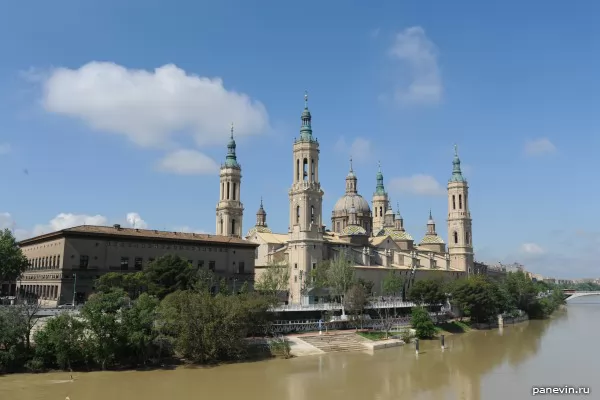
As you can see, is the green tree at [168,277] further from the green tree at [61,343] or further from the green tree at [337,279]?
the green tree at [337,279]

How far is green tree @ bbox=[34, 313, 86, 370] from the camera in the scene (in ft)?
104

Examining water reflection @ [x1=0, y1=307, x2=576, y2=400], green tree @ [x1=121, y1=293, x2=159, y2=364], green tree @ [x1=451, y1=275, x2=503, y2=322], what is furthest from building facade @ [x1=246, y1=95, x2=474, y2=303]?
green tree @ [x1=121, y1=293, x2=159, y2=364]

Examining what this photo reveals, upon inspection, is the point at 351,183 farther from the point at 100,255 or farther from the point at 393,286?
the point at 100,255

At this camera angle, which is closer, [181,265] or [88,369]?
[88,369]

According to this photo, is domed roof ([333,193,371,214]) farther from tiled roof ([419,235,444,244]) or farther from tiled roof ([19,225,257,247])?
tiled roof ([19,225,257,247])

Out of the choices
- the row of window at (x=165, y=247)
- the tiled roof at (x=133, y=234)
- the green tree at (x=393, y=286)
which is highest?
the tiled roof at (x=133, y=234)

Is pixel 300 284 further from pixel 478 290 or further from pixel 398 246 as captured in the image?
pixel 398 246

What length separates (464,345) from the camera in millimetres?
51719

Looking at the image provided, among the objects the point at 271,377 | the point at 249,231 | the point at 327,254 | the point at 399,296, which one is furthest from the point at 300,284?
the point at 271,377

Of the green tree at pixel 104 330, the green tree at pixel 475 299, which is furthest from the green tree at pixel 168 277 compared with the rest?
the green tree at pixel 475 299

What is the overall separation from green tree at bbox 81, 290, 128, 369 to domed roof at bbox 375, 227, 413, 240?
66.0 m

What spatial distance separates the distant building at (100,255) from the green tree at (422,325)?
19984 millimetres

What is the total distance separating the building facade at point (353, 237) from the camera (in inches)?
2756

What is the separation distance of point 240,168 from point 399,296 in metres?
33.7
